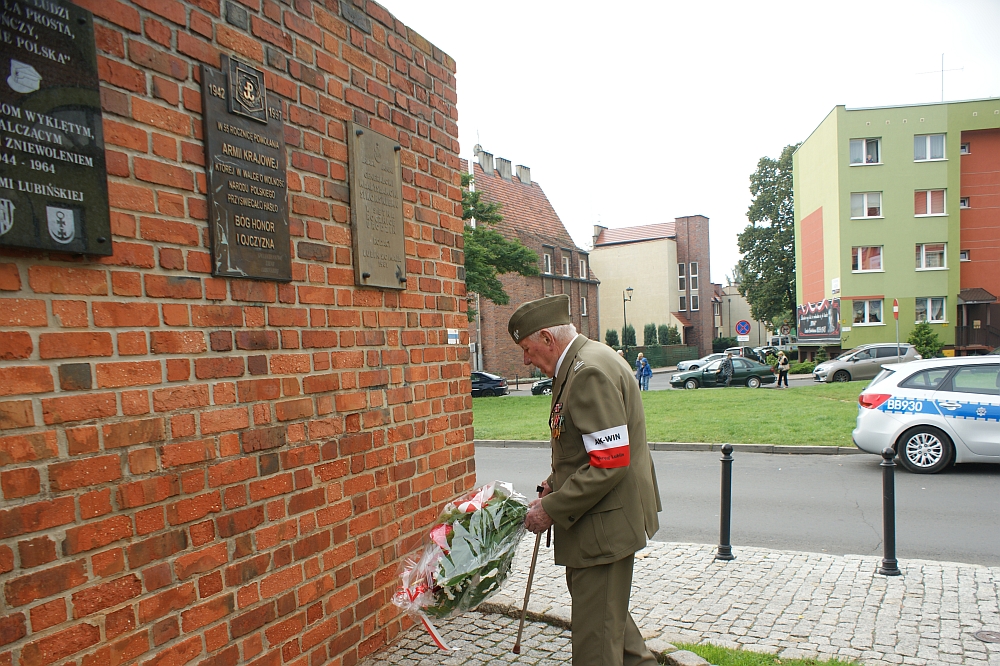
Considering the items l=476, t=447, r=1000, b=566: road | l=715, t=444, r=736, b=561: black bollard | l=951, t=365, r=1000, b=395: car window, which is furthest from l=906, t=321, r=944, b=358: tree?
l=715, t=444, r=736, b=561: black bollard

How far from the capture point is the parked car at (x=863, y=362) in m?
26.9

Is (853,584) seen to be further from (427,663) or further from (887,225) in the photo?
(887,225)

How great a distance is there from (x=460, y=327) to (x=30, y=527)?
113 inches

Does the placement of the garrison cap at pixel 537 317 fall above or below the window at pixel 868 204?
below

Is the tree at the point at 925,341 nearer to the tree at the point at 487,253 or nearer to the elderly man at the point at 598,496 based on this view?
the tree at the point at 487,253

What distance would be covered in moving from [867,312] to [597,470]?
3762 cm

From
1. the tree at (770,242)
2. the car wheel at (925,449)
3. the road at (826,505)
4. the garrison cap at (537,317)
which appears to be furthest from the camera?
the tree at (770,242)

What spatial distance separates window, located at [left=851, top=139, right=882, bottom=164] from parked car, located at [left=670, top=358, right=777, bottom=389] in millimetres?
14824

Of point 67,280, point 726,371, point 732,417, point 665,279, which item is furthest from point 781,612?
point 665,279

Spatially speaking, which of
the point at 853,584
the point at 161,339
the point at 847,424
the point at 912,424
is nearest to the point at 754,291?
the point at 847,424

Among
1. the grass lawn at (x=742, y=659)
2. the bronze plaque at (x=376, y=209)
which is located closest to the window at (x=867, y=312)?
the grass lawn at (x=742, y=659)

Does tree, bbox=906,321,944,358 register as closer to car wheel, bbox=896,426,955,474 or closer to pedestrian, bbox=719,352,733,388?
pedestrian, bbox=719,352,733,388

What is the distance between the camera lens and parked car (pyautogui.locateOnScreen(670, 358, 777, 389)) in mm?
28094

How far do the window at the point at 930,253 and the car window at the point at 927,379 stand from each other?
30586 mm
